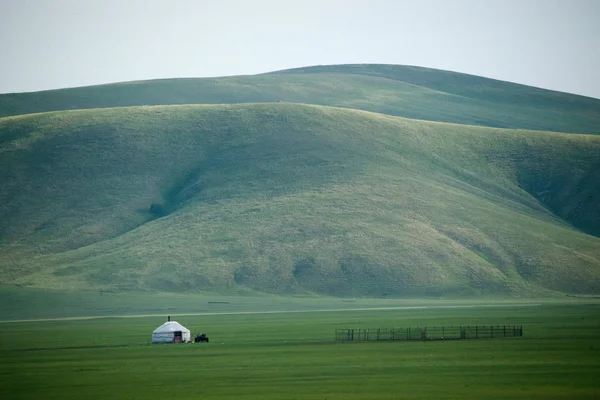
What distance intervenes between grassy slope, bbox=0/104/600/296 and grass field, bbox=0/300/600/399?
41042mm

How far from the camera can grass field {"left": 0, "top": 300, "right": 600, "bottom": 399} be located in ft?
153

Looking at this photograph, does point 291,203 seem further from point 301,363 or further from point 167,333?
point 301,363

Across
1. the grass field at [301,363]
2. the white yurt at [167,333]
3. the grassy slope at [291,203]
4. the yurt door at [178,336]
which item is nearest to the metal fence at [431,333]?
the grass field at [301,363]

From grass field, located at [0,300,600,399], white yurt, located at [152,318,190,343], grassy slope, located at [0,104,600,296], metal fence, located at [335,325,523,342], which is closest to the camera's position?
grass field, located at [0,300,600,399]

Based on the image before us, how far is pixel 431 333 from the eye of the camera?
252 feet

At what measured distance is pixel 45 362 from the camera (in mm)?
63531

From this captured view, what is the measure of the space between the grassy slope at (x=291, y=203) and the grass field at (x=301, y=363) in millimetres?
41042

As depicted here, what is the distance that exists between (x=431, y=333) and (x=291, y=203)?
7811cm

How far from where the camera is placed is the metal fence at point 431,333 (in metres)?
74.0

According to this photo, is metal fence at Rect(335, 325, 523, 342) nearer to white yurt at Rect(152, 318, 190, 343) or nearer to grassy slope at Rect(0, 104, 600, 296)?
white yurt at Rect(152, 318, 190, 343)

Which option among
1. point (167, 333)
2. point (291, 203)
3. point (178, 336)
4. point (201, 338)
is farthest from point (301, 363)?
point (291, 203)

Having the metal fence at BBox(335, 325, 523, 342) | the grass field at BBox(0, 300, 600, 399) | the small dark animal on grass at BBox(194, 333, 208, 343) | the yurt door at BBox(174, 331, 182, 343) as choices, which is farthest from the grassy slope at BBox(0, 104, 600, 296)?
the small dark animal on grass at BBox(194, 333, 208, 343)

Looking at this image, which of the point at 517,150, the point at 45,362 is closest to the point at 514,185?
the point at 517,150

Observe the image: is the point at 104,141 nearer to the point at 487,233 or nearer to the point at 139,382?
the point at 487,233
